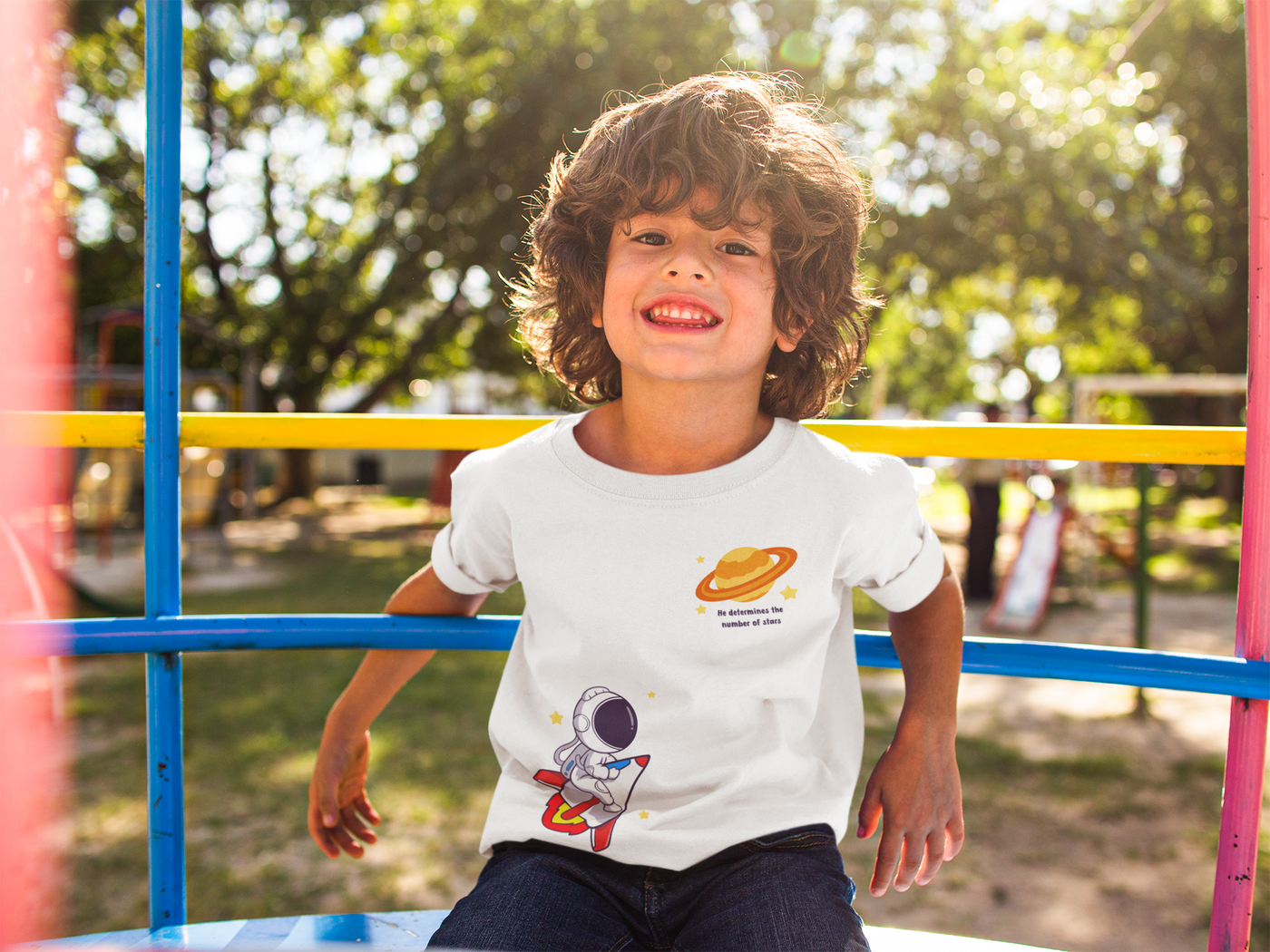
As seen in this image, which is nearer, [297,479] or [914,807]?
[914,807]

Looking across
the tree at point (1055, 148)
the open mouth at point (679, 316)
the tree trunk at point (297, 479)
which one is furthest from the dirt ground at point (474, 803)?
the tree trunk at point (297, 479)

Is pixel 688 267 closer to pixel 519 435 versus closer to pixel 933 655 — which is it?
pixel 519 435

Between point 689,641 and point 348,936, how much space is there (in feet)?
1.75

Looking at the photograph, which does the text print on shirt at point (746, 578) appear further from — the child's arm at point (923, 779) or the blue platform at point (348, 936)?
the blue platform at point (348, 936)

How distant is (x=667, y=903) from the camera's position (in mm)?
956

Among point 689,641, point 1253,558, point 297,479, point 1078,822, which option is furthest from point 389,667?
point 297,479

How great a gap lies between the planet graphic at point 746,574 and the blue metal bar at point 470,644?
179 mm

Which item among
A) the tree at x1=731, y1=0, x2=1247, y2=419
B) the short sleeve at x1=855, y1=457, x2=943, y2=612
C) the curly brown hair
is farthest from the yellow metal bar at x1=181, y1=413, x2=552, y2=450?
the tree at x1=731, y1=0, x2=1247, y2=419

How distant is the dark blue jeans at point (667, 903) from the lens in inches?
34.9

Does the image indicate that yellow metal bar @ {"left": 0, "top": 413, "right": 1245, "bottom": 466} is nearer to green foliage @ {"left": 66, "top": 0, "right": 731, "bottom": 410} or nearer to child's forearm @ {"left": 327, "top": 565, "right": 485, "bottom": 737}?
child's forearm @ {"left": 327, "top": 565, "right": 485, "bottom": 737}

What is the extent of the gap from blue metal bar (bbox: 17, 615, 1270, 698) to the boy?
0.16ft

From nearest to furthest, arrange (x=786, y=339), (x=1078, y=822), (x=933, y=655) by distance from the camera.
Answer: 1. (x=933, y=655)
2. (x=786, y=339)
3. (x=1078, y=822)

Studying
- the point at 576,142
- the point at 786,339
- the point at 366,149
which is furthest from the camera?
the point at 366,149

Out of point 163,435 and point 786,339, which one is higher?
point 786,339
